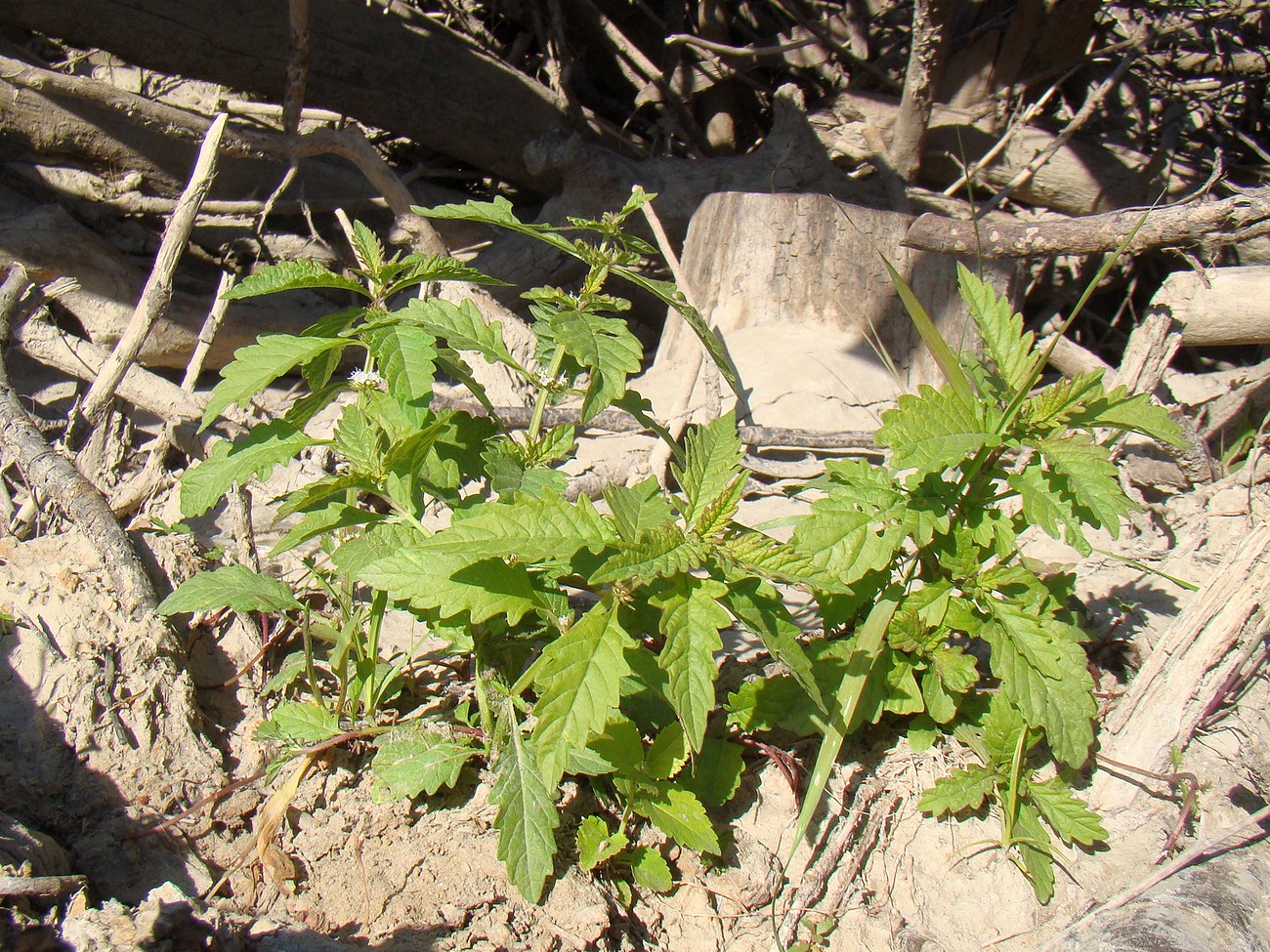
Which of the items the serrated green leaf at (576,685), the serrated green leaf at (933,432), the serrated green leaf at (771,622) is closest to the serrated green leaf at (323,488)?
the serrated green leaf at (576,685)

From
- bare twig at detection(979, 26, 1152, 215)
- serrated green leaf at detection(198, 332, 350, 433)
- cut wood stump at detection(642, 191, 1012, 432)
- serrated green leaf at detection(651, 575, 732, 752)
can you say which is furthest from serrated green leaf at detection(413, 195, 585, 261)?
bare twig at detection(979, 26, 1152, 215)

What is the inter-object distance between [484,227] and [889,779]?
407 cm

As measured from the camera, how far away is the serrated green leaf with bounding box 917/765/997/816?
201cm

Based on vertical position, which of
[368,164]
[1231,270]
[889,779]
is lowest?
[889,779]

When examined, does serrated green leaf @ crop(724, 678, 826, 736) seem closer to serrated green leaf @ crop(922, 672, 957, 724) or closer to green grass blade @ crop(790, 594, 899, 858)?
green grass blade @ crop(790, 594, 899, 858)

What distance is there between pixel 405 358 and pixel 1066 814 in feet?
5.30

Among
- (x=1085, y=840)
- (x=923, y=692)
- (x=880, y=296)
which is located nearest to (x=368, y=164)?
(x=880, y=296)

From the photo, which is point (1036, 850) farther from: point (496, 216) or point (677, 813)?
point (496, 216)

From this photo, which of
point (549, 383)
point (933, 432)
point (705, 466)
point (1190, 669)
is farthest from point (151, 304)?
point (1190, 669)

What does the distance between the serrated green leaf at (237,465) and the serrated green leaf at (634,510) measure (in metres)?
0.70

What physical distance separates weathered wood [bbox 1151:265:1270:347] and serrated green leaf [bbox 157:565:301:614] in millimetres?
2845

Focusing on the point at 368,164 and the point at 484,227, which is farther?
the point at 484,227

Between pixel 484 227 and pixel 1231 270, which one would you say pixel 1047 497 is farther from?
pixel 484 227

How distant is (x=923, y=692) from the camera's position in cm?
206
